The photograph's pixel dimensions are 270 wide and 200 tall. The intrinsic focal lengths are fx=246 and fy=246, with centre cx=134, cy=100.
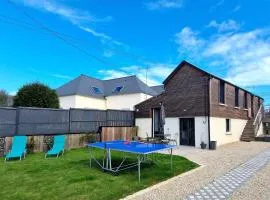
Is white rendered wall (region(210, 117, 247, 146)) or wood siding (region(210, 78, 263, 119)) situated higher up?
wood siding (region(210, 78, 263, 119))

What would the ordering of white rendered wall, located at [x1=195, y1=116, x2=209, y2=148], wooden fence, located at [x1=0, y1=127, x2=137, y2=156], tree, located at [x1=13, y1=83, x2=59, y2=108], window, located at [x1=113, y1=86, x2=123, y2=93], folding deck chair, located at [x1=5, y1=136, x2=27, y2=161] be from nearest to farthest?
folding deck chair, located at [x1=5, y1=136, x2=27, y2=161], wooden fence, located at [x1=0, y1=127, x2=137, y2=156], tree, located at [x1=13, y1=83, x2=59, y2=108], white rendered wall, located at [x1=195, y1=116, x2=209, y2=148], window, located at [x1=113, y1=86, x2=123, y2=93]

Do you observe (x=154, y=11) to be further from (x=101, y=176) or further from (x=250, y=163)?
(x=101, y=176)

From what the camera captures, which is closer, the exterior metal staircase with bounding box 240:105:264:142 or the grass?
the grass

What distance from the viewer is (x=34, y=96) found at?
55.5ft

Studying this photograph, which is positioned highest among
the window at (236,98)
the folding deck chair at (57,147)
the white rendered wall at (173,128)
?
the window at (236,98)

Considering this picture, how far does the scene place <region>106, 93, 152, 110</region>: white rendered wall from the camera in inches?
1227

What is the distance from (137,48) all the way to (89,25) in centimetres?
702

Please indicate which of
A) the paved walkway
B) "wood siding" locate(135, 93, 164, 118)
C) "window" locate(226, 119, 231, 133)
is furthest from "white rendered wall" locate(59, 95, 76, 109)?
the paved walkway

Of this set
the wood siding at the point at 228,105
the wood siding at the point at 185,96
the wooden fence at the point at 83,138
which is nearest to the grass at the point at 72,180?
the wooden fence at the point at 83,138

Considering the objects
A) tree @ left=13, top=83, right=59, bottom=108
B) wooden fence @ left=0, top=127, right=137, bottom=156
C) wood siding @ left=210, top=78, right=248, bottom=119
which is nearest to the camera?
wooden fence @ left=0, top=127, right=137, bottom=156

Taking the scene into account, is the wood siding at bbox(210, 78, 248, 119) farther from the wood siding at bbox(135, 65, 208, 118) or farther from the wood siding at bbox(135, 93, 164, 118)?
the wood siding at bbox(135, 93, 164, 118)

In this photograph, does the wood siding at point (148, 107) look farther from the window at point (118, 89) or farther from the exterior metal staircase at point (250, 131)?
the window at point (118, 89)

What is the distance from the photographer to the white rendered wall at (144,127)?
22219 millimetres

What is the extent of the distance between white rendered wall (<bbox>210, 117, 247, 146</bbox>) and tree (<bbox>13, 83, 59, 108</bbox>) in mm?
12065
